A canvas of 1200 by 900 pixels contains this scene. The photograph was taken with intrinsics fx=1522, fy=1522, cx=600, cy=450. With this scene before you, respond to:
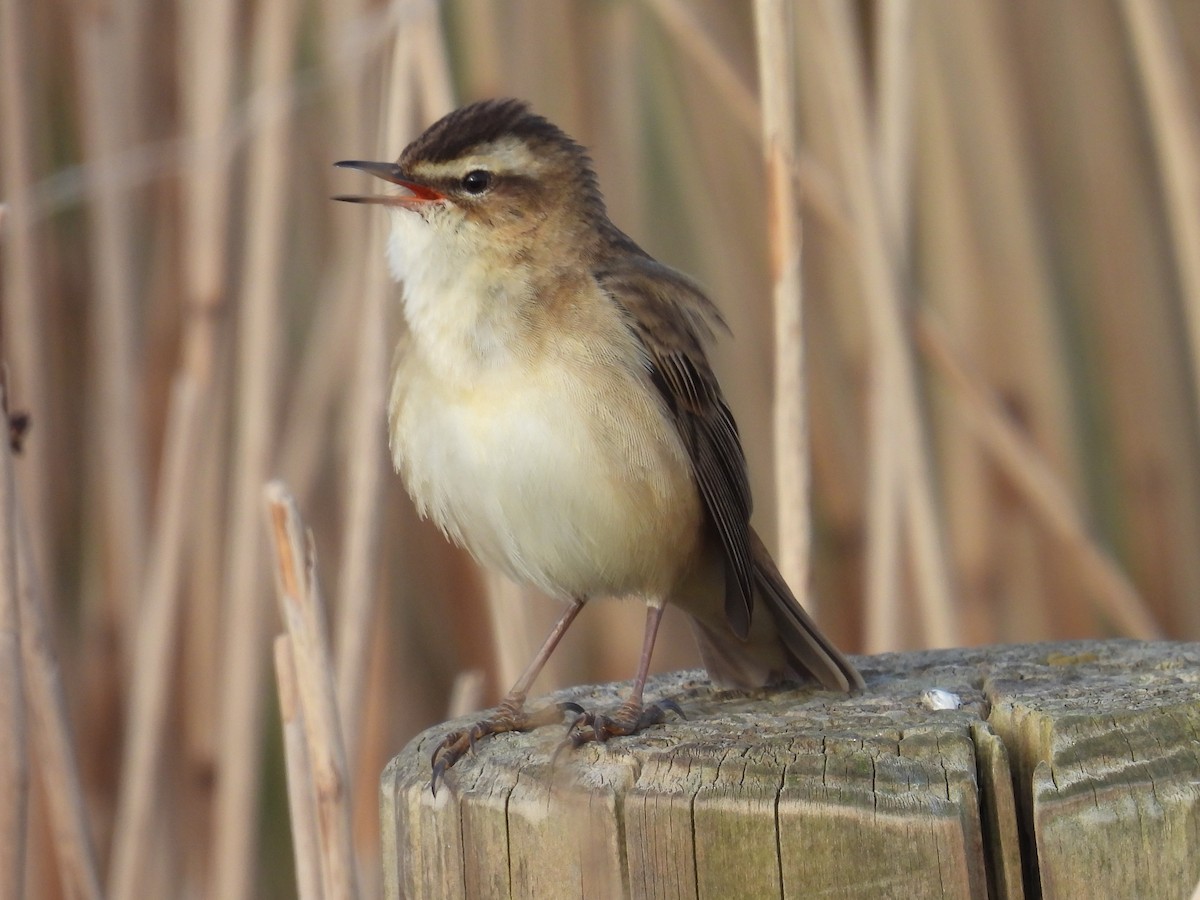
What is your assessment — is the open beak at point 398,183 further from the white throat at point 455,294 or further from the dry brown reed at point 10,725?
the dry brown reed at point 10,725

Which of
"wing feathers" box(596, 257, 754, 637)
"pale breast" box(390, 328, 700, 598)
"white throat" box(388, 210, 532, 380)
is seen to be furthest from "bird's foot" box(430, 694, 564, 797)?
"white throat" box(388, 210, 532, 380)

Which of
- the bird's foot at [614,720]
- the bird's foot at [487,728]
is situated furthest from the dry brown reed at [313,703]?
the bird's foot at [614,720]

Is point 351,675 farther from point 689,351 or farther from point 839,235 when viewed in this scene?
point 839,235

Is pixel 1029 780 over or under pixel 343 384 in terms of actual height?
under

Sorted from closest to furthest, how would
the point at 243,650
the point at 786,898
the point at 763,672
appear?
1. the point at 786,898
2. the point at 763,672
3. the point at 243,650

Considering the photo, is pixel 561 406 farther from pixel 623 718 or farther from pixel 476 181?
pixel 623 718

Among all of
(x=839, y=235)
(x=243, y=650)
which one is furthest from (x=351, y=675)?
(x=839, y=235)

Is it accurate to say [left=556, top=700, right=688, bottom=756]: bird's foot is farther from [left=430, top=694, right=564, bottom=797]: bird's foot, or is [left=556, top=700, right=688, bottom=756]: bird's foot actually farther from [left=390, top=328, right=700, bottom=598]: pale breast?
[left=390, top=328, right=700, bottom=598]: pale breast

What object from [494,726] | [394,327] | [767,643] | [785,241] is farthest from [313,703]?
[394,327]
